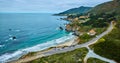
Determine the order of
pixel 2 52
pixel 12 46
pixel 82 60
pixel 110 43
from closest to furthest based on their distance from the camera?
1. pixel 82 60
2. pixel 110 43
3. pixel 2 52
4. pixel 12 46

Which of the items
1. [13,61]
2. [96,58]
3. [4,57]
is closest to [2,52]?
[4,57]

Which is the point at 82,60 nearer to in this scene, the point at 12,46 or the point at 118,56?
the point at 118,56

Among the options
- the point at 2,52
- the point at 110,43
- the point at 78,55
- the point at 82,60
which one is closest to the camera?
the point at 82,60

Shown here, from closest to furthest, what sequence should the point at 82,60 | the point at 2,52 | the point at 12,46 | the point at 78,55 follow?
1. the point at 82,60
2. the point at 78,55
3. the point at 2,52
4. the point at 12,46

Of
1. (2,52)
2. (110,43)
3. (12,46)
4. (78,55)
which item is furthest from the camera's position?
(12,46)

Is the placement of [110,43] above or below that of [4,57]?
above

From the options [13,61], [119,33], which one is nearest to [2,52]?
[13,61]

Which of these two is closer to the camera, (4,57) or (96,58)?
(96,58)

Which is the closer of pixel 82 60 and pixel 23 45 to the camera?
pixel 82 60

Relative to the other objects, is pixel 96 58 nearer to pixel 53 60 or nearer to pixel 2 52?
pixel 53 60
